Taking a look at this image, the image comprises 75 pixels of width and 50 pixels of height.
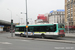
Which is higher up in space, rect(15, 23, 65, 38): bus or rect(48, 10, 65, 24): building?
rect(48, 10, 65, 24): building

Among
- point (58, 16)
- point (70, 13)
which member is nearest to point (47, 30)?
point (70, 13)

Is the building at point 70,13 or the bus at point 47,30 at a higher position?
the building at point 70,13

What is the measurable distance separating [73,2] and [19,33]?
3855 cm

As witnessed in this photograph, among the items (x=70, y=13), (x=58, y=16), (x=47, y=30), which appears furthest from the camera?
(x=58, y=16)

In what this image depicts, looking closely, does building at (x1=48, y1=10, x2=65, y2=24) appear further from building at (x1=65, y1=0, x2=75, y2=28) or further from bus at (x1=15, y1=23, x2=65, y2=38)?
bus at (x1=15, y1=23, x2=65, y2=38)

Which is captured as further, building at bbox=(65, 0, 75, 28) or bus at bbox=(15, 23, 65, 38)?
building at bbox=(65, 0, 75, 28)

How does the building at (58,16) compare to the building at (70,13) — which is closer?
the building at (70,13)

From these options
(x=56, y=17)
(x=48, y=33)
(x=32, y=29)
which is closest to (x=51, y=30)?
(x=48, y=33)

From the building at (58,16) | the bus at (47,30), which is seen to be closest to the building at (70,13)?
the bus at (47,30)

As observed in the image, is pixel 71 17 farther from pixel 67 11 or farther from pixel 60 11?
pixel 60 11

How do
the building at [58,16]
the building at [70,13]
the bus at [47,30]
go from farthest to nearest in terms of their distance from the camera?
the building at [58,16], the building at [70,13], the bus at [47,30]

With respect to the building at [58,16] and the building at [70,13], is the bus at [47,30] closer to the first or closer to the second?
the building at [70,13]

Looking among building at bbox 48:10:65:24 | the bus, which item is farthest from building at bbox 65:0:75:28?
building at bbox 48:10:65:24

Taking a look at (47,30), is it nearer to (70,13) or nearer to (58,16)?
(70,13)
